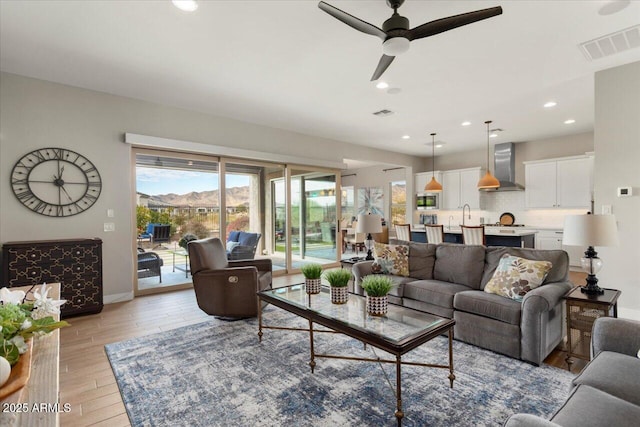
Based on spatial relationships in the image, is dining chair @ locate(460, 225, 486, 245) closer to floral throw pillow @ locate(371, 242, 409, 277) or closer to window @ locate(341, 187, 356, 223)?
floral throw pillow @ locate(371, 242, 409, 277)

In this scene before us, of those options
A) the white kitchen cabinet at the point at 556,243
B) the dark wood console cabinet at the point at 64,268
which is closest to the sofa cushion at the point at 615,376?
the dark wood console cabinet at the point at 64,268

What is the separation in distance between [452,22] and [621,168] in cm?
293

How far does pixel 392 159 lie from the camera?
8.52 m

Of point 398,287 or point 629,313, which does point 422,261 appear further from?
point 629,313

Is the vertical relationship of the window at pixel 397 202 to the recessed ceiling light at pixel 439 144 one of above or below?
below

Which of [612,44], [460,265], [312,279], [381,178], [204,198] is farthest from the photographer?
[381,178]

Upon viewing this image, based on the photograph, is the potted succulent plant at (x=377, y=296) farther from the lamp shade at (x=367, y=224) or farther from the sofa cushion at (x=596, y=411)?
the lamp shade at (x=367, y=224)

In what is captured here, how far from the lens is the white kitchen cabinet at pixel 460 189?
8.16m

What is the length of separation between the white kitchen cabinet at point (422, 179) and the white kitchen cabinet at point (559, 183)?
2.10m

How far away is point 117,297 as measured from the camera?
4406 mm

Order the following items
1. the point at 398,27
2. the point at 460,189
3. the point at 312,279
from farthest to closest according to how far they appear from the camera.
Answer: the point at 460,189 → the point at 312,279 → the point at 398,27

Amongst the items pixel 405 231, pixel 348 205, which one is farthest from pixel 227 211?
pixel 348 205

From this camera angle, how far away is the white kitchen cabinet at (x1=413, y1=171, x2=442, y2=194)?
8.81 metres

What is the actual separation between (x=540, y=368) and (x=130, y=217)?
507 cm
